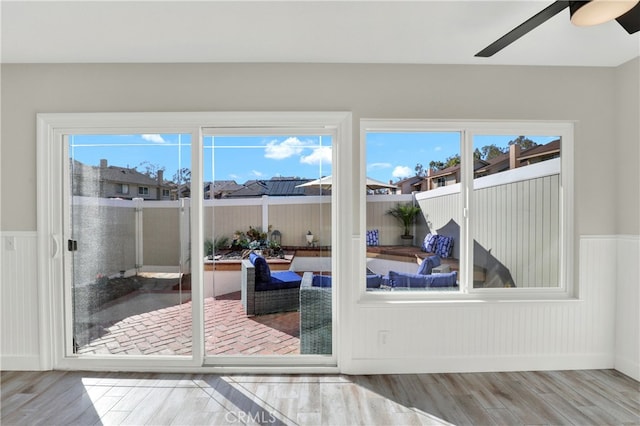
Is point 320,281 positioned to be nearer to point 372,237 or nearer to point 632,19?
point 372,237

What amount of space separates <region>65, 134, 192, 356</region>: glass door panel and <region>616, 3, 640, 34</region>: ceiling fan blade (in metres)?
2.92

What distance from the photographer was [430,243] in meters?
2.74

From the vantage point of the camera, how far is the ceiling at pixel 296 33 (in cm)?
188

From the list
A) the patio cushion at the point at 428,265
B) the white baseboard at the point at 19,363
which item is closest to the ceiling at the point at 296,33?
the patio cushion at the point at 428,265

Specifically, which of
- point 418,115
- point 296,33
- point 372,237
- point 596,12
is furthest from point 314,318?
point 596,12

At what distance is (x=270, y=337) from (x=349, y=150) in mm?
1781

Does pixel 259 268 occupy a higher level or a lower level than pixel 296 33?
lower

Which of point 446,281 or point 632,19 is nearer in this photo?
point 632,19

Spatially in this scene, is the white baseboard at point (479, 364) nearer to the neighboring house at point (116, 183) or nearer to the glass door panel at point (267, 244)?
the glass door panel at point (267, 244)

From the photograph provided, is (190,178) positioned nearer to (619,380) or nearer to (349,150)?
(349,150)

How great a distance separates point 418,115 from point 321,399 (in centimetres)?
239

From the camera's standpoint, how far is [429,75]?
2.61 meters

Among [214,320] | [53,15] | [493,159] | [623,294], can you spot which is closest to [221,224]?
→ [214,320]

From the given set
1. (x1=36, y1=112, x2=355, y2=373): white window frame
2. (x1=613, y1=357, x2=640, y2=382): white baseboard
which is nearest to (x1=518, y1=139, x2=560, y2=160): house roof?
(x1=36, y1=112, x2=355, y2=373): white window frame
